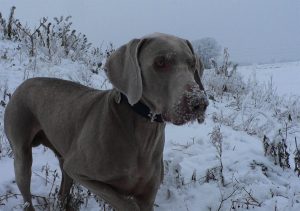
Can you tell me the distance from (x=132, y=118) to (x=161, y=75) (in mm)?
406

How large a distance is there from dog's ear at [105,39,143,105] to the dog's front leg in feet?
1.86

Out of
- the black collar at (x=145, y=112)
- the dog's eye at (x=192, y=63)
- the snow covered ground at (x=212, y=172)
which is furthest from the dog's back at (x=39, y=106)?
the dog's eye at (x=192, y=63)

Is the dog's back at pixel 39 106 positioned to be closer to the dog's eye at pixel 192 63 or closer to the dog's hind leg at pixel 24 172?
the dog's hind leg at pixel 24 172

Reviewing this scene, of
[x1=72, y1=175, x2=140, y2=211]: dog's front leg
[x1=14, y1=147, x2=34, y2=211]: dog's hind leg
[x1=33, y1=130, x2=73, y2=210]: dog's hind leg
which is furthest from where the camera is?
[x1=33, y1=130, x2=73, y2=210]: dog's hind leg

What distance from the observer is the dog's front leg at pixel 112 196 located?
288 centimetres

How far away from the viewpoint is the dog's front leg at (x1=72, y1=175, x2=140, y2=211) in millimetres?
2877

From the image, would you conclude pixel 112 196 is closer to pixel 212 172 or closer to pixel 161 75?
pixel 161 75

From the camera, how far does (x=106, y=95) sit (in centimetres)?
328

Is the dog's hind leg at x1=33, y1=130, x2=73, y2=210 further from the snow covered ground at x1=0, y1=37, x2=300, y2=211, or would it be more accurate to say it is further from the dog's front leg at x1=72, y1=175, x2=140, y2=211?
the dog's front leg at x1=72, y1=175, x2=140, y2=211

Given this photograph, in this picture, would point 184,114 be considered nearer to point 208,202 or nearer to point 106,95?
point 106,95

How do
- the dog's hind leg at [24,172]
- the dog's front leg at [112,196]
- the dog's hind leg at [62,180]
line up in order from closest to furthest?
the dog's front leg at [112,196], the dog's hind leg at [24,172], the dog's hind leg at [62,180]

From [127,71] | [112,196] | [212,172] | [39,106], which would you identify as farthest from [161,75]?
[212,172]

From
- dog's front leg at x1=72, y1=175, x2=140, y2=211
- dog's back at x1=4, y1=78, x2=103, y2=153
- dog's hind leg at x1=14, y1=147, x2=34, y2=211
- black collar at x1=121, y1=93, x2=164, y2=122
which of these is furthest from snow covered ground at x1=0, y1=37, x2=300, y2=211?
black collar at x1=121, y1=93, x2=164, y2=122

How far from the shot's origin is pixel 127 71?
287 cm
